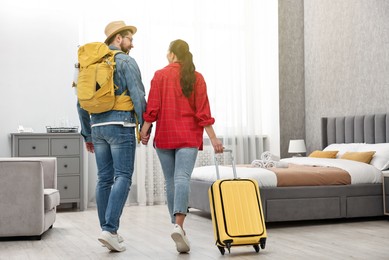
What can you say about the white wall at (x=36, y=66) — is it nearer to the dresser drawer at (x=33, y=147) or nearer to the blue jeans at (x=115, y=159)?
the dresser drawer at (x=33, y=147)

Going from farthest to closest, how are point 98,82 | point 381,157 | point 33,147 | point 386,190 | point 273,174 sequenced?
point 33,147
point 381,157
point 386,190
point 273,174
point 98,82

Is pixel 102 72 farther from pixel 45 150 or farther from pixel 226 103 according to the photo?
pixel 226 103

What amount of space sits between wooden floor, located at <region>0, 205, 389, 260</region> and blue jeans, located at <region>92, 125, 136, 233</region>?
0.26 metres

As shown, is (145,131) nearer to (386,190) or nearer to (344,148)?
Result: (386,190)

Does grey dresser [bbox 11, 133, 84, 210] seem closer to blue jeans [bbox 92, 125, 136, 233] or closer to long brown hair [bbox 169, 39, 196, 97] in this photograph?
blue jeans [bbox 92, 125, 136, 233]

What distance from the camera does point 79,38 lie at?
7.19m

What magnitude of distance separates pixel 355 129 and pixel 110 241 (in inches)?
159

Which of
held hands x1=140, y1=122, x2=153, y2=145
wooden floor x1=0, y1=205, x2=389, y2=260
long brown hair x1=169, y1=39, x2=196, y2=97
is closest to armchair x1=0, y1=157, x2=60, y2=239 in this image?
wooden floor x1=0, y1=205, x2=389, y2=260

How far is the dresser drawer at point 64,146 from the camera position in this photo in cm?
666

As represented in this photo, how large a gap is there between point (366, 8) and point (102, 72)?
13.9ft

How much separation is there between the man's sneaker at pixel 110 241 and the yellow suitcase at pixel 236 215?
0.61 meters

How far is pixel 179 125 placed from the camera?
3.65m

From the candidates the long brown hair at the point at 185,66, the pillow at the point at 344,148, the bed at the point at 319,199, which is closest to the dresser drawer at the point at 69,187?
the bed at the point at 319,199

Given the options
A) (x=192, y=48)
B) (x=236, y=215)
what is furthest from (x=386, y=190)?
(x=192, y=48)
